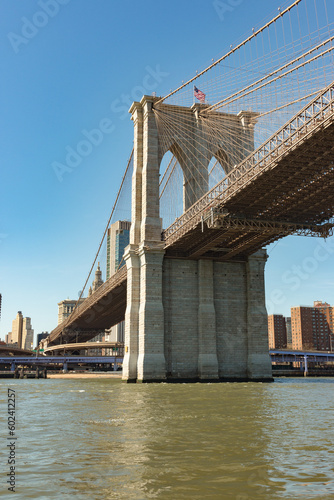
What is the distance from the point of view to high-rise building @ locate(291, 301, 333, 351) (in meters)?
171

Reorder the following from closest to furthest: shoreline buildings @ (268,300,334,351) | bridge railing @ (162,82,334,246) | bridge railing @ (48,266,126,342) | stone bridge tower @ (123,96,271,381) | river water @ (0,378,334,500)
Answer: river water @ (0,378,334,500)
bridge railing @ (162,82,334,246)
stone bridge tower @ (123,96,271,381)
bridge railing @ (48,266,126,342)
shoreline buildings @ (268,300,334,351)

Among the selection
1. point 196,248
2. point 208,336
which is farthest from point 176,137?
point 208,336

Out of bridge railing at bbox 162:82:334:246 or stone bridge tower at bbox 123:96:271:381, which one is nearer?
bridge railing at bbox 162:82:334:246

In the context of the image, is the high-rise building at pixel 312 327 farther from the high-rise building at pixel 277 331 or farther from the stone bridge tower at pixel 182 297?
the stone bridge tower at pixel 182 297

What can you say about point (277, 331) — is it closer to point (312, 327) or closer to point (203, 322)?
point (312, 327)

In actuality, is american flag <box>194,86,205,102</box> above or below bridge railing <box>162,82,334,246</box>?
above

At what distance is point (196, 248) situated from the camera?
46375mm

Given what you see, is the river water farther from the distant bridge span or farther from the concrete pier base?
the concrete pier base

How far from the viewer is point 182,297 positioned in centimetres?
4741

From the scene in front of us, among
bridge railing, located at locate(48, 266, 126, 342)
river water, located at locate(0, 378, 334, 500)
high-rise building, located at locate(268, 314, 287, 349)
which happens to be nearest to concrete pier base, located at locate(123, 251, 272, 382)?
bridge railing, located at locate(48, 266, 126, 342)

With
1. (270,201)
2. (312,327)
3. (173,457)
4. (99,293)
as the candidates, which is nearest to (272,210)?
(270,201)

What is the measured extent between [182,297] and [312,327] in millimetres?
136551

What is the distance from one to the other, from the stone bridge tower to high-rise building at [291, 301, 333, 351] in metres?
129

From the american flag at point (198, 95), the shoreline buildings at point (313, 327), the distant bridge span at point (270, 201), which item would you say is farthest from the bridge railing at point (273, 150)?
the shoreline buildings at point (313, 327)
